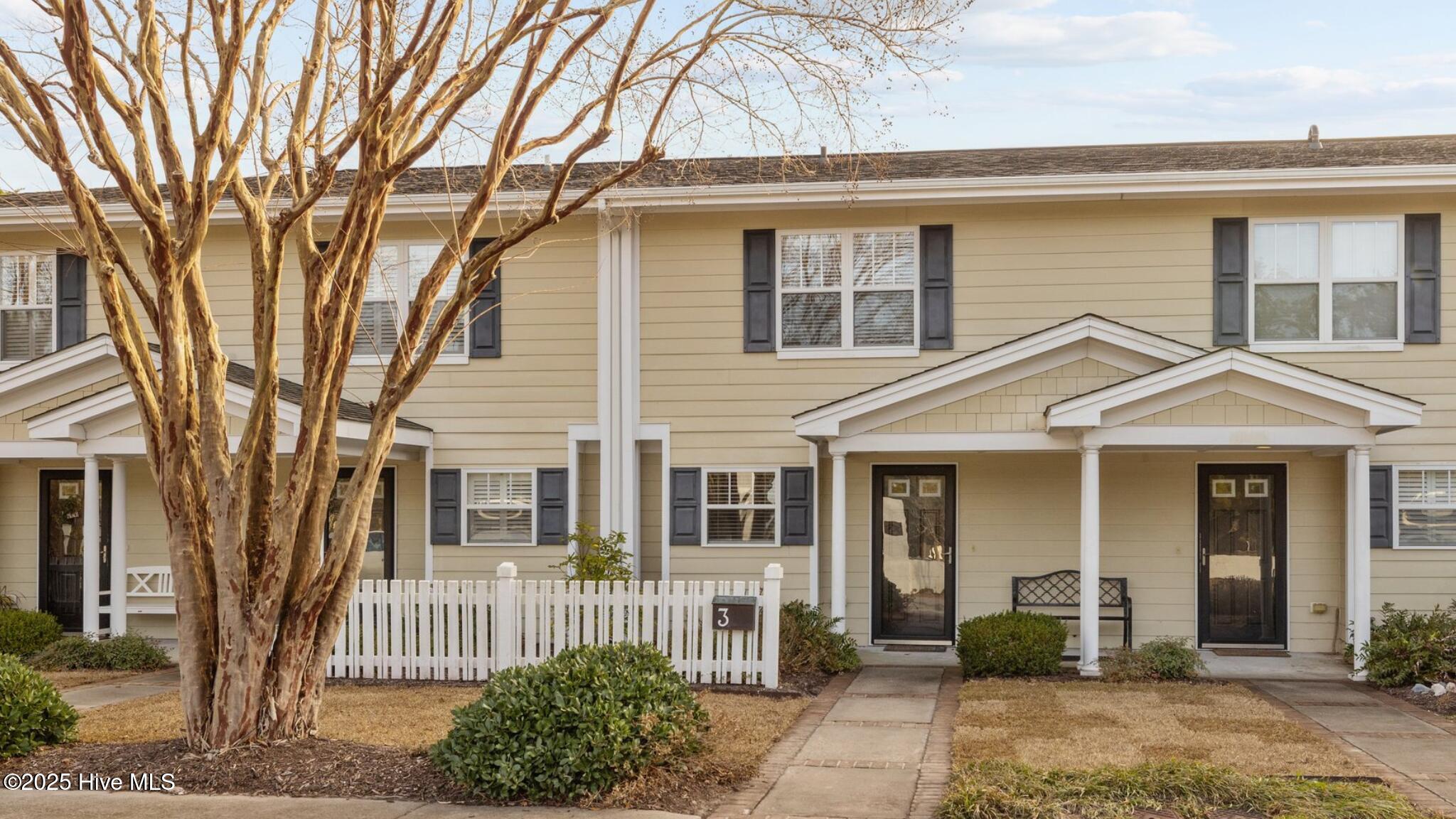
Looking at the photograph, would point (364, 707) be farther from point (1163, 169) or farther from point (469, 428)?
point (1163, 169)

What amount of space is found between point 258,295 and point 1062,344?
772 cm

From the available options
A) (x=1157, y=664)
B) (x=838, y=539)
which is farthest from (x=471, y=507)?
(x=1157, y=664)

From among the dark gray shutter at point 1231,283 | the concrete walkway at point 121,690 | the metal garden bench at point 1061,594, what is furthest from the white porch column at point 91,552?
the dark gray shutter at point 1231,283

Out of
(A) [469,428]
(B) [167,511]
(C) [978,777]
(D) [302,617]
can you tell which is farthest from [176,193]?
(A) [469,428]

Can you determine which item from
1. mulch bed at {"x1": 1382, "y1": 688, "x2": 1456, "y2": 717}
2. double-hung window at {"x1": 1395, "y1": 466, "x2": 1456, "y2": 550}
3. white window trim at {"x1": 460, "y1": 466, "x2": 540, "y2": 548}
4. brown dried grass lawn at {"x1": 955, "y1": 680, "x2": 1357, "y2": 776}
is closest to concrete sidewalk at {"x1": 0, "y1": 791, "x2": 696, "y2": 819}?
brown dried grass lawn at {"x1": 955, "y1": 680, "x2": 1357, "y2": 776}

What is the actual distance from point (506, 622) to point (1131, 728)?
18.7ft

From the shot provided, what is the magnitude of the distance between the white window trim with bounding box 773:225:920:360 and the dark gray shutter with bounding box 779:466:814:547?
51.8 inches

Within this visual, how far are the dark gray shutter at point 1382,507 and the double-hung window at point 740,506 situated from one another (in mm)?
6222

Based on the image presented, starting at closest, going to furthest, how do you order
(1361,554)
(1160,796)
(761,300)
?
(1160,796), (1361,554), (761,300)

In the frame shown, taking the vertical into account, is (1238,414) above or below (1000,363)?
below

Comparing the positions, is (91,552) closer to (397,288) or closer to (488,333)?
(397,288)

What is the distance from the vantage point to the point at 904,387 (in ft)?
42.3

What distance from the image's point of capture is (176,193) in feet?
26.4

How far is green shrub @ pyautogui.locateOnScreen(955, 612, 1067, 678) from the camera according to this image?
40.3 ft
